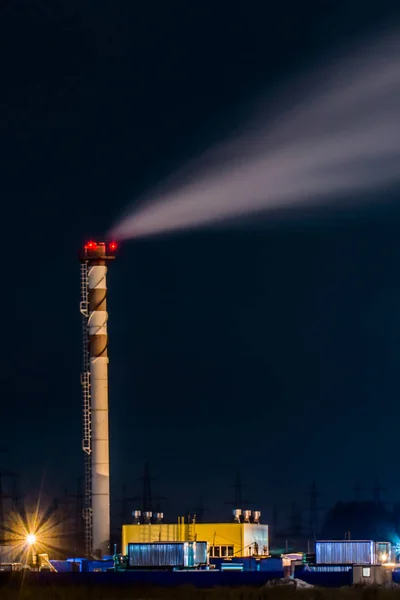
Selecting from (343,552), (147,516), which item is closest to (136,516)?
(147,516)

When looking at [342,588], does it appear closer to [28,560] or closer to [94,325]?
[28,560]

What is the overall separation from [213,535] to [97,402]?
42.8 ft

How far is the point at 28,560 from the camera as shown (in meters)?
86.8

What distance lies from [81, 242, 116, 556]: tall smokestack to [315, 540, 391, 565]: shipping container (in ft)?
64.7

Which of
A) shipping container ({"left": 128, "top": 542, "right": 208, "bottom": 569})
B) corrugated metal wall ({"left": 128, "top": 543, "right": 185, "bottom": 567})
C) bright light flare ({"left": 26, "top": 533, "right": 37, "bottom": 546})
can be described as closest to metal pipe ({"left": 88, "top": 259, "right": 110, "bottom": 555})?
bright light flare ({"left": 26, "top": 533, "right": 37, "bottom": 546})

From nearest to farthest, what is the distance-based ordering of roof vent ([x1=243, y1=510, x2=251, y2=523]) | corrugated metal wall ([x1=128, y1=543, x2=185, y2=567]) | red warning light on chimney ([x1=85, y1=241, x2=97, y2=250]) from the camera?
corrugated metal wall ([x1=128, y1=543, x2=185, y2=567]), roof vent ([x1=243, y1=510, x2=251, y2=523]), red warning light on chimney ([x1=85, y1=241, x2=97, y2=250])

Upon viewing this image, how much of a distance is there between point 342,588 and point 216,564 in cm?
1588

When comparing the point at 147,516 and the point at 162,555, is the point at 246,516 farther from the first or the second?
the point at 162,555

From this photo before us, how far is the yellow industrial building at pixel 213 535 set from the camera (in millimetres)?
91188

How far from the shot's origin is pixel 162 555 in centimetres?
7594

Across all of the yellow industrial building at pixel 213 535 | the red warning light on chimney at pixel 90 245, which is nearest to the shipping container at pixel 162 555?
the yellow industrial building at pixel 213 535

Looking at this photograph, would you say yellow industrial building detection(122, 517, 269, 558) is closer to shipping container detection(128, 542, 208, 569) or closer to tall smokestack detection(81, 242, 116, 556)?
tall smokestack detection(81, 242, 116, 556)

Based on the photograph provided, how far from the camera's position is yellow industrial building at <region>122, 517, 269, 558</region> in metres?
91.2

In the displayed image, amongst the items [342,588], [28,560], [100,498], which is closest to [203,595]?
[342,588]
